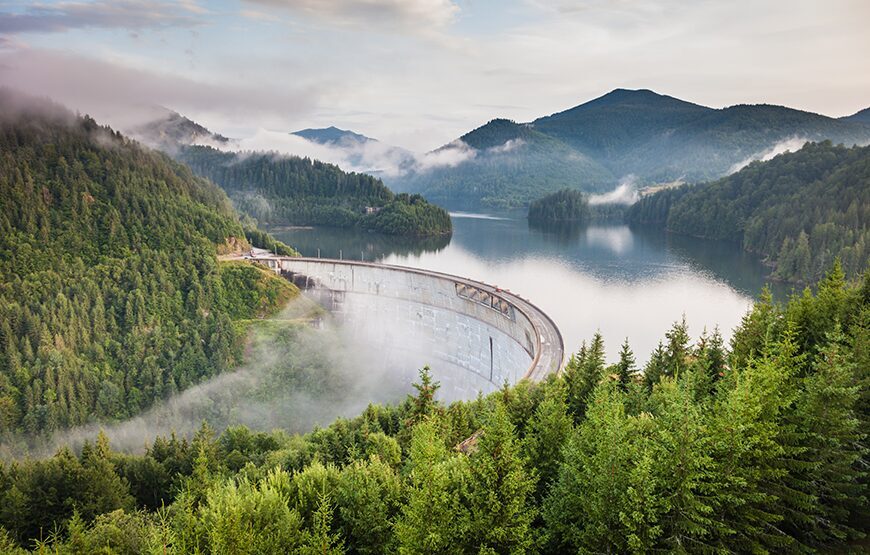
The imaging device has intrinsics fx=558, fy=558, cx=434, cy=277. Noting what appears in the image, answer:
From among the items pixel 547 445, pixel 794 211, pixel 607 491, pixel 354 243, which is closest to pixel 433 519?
pixel 607 491

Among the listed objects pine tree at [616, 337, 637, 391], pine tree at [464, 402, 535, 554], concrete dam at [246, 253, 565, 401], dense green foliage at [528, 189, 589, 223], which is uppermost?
dense green foliage at [528, 189, 589, 223]

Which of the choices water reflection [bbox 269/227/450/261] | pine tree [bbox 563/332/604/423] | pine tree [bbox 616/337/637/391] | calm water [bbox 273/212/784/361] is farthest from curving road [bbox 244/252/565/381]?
water reflection [bbox 269/227/450/261]

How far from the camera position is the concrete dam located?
46031 mm

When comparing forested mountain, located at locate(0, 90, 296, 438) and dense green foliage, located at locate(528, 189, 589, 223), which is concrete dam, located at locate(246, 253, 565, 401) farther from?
dense green foliage, located at locate(528, 189, 589, 223)

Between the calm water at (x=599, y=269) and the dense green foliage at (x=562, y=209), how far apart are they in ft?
60.1

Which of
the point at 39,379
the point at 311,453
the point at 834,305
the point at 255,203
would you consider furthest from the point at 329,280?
the point at 255,203

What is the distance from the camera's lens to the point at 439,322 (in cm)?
5866

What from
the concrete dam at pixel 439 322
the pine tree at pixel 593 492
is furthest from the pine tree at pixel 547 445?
the concrete dam at pixel 439 322

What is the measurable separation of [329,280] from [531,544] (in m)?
60.3

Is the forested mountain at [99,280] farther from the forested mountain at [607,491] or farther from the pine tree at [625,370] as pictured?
the pine tree at [625,370]

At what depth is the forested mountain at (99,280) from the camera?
50125mm

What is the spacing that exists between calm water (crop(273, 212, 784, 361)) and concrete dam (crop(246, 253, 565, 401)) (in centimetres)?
691

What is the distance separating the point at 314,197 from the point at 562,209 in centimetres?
7395

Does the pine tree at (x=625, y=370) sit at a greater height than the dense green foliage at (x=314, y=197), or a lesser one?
lesser
